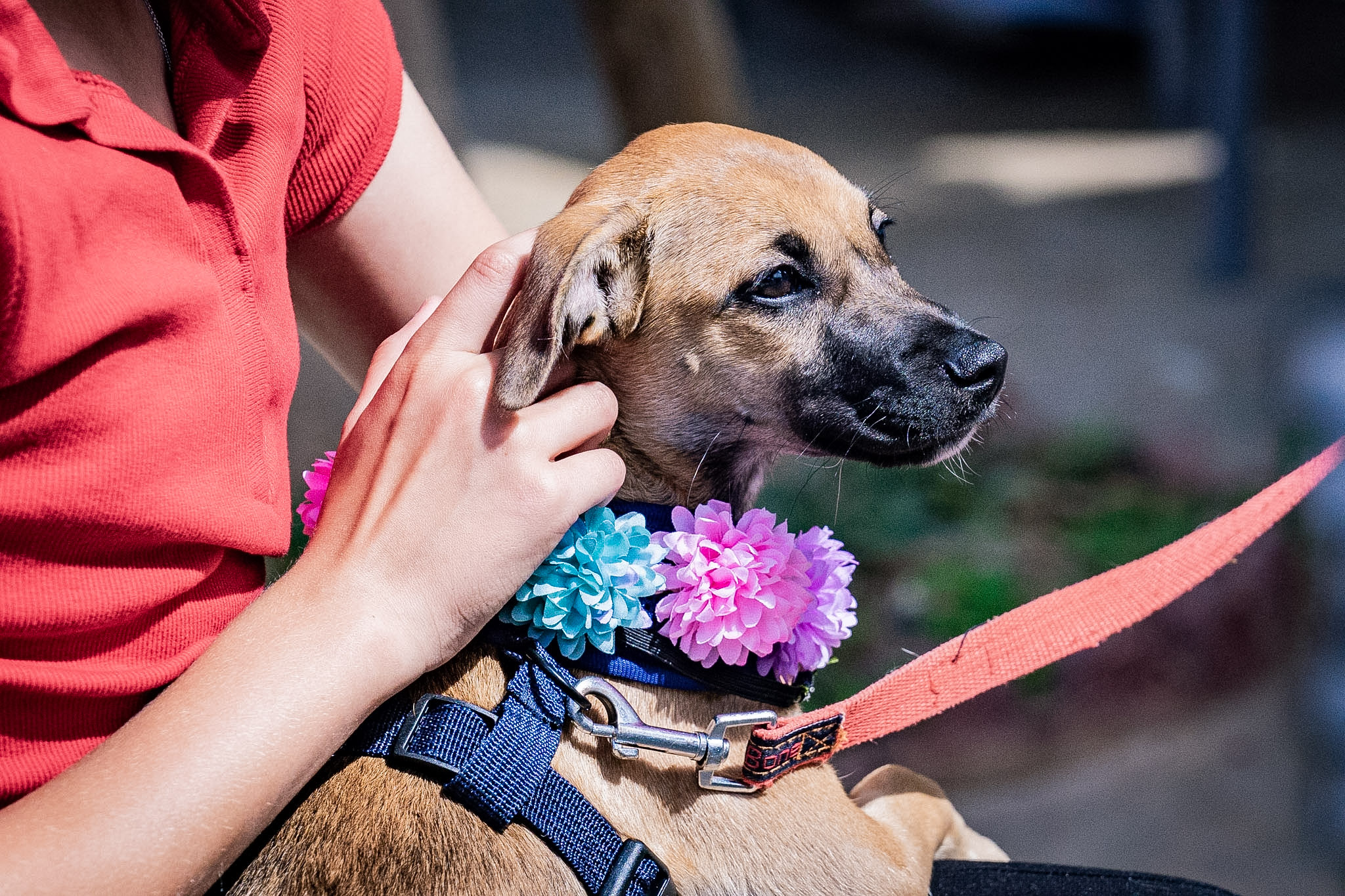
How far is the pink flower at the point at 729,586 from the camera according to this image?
1.83 metres

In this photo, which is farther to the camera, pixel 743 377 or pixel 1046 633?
pixel 743 377

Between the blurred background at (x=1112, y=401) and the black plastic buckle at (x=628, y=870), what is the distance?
77 cm

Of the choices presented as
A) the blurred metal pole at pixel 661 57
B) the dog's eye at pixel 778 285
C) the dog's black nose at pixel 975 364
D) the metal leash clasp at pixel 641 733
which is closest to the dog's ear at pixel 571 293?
the dog's eye at pixel 778 285

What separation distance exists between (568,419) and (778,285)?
2.07 feet

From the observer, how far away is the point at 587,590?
174 centimetres

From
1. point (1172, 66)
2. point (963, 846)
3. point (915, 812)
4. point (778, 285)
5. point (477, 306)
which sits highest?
point (477, 306)

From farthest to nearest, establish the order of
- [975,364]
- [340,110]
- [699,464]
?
[699,464] < [975,364] < [340,110]

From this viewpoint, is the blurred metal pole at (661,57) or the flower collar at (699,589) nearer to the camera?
the flower collar at (699,589)

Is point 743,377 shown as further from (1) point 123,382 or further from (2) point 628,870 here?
(1) point 123,382

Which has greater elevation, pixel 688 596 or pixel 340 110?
pixel 340 110

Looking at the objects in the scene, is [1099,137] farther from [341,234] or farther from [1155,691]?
[341,234]

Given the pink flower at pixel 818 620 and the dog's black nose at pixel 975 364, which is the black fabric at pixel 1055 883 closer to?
the pink flower at pixel 818 620

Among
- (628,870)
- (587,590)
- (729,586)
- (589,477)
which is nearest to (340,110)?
(589,477)

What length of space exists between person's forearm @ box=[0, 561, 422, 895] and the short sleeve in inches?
29.5
